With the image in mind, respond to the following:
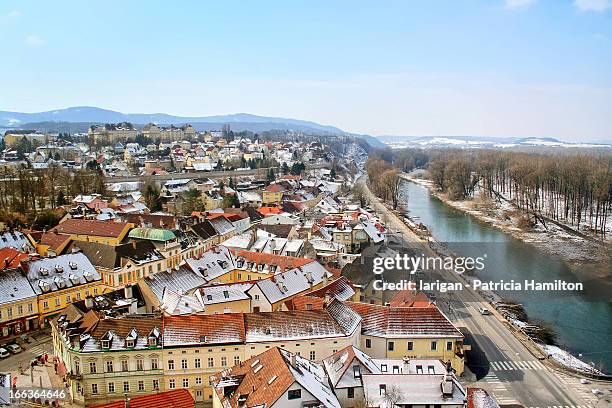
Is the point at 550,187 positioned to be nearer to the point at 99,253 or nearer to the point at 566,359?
the point at 566,359

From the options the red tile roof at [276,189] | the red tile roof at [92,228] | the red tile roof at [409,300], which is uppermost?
the red tile roof at [276,189]

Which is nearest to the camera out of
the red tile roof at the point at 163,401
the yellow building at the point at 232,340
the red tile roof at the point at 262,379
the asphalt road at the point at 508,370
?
the red tile roof at the point at 262,379

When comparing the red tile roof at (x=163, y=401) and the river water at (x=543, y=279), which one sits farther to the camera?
the river water at (x=543, y=279)

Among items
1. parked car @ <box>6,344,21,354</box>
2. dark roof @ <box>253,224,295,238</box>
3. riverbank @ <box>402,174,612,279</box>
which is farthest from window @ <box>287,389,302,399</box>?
riverbank @ <box>402,174,612,279</box>

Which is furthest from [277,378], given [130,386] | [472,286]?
[472,286]

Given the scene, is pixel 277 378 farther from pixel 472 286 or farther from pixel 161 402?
pixel 472 286

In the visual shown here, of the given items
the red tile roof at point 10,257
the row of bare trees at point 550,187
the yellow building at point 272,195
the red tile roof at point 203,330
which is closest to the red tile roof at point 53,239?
Answer: the red tile roof at point 10,257

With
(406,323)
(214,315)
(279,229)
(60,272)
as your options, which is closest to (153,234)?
(60,272)

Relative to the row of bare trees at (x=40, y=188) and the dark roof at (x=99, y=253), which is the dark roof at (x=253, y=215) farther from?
the dark roof at (x=99, y=253)
